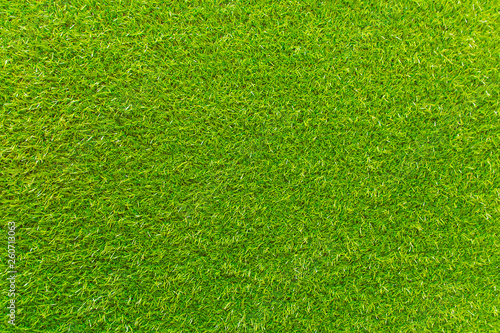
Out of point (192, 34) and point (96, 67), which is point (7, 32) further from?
point (192, 34)

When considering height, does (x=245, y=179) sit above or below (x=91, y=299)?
above

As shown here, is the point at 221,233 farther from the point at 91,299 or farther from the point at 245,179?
the point at 91,299

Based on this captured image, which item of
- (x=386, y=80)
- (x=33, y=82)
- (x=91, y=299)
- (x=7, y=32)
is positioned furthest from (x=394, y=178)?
(x=7, y=32)

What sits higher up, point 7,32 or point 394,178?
point 7,32

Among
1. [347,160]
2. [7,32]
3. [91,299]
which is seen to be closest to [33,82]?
[7,32]

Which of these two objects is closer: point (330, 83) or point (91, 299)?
point (91, 299)

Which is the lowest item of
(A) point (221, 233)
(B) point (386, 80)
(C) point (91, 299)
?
(C) point (91, 299)
